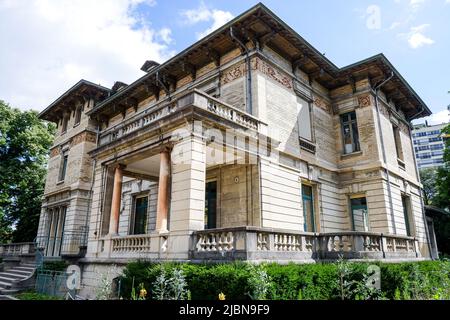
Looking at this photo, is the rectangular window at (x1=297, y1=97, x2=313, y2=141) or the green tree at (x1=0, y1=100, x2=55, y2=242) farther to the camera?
the green tree at (x1=0, y1=100, x2=55, y2=242)

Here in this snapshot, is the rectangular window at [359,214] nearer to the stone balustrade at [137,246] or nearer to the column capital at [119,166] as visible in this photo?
the stone balustrade at [137,246]

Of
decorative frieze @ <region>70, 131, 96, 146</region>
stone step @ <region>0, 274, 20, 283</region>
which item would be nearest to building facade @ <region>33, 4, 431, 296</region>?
decorative frieze @ <region>70, 131, 96, 146</region>

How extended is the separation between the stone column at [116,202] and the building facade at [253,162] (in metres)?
0.06

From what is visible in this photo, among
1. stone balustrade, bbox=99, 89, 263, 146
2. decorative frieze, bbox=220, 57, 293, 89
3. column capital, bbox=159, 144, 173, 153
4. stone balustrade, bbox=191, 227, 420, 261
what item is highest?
decorative frieze, bbox=220, 57, 293, 89

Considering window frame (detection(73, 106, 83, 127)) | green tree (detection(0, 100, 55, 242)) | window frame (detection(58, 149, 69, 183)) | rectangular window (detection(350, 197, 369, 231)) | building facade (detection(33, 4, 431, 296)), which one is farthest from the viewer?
green tree (detection(0, 100, 55, 242))

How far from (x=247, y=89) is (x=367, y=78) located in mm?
7410

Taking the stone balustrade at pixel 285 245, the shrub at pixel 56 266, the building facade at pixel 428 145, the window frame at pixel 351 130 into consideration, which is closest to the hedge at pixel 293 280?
the stone balustrade at pixel 285 245

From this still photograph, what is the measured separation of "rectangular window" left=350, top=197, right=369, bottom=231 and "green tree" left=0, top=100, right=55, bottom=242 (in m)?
25.2

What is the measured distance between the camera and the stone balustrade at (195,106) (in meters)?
9.98

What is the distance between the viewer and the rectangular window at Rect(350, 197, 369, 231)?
15.5m

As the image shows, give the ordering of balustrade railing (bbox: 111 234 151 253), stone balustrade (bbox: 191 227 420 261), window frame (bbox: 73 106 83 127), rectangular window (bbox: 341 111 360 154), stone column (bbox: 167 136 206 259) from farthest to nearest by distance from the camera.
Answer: window frame (bbox: 73 106 83 127), rectangular window (bbox: 341 111 360 154), balustrade railing (bbox: 111 234 151 253), stone column (bbox: 167 136 206 259), stone balustrade (bbox: 191 227 420 261)

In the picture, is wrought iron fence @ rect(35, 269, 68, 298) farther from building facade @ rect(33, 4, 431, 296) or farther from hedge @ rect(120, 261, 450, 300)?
hedge @ rect(120, 261, 450, 300)

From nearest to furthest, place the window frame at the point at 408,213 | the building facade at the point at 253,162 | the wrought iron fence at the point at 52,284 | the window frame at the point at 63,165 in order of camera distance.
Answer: the building facade at the point at 253,162, the wrought iron fence at the point at 52,284, the window frame at the point at 408,213, the window frame at the point at 63,165
